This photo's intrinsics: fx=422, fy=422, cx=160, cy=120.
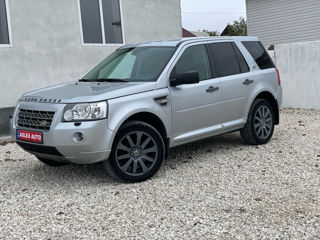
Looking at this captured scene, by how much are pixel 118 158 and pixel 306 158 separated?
2979 millimetres

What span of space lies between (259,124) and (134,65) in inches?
97.4

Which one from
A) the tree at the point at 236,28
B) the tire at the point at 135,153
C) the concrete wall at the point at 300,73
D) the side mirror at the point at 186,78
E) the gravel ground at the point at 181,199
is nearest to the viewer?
the gravel ground at the point at 181,199

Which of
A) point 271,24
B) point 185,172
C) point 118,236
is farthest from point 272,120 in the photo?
point 271,24

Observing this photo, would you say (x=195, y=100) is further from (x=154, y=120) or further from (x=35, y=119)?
(x=35, y=119)

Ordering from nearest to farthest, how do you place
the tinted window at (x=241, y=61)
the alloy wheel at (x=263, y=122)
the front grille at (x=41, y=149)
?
the front grille at (x=41, y=149) < the tinted window at (x=241, y=61) < the alloy wheel at (x=263, y=122)

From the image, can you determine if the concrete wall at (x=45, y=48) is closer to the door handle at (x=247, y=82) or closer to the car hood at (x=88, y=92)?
the car hood at (x=88, y=92)

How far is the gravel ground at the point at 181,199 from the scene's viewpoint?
13.0 feet

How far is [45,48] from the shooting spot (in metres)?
10.3

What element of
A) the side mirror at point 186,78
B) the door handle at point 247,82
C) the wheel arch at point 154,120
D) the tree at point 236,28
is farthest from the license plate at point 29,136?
the tree at point 236,28

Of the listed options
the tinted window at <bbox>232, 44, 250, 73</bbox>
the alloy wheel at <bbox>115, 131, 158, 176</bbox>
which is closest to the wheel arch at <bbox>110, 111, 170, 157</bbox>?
the alloy wheel at <bbox>115, 131, 158, 176</bbox>

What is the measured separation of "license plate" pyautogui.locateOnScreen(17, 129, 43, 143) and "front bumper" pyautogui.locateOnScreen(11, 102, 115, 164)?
0.21 feet

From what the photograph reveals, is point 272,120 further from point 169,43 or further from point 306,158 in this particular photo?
point 169,43

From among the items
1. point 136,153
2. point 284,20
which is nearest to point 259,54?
point 136,153

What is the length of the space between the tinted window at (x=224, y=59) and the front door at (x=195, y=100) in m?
0.17
